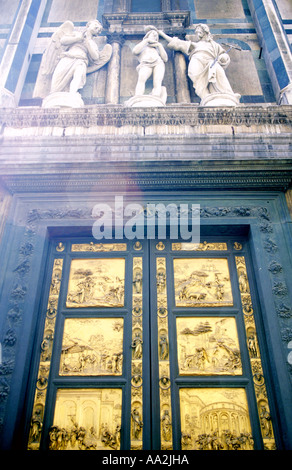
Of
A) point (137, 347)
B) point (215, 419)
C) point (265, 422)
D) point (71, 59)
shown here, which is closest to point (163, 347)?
point (137, 347)

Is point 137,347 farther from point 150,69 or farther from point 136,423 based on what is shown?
point 150,69

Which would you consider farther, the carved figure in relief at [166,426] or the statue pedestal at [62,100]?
the statue pedestal at [62,100]

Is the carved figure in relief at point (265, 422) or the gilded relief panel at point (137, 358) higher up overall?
the gilded relief panel at point (137, 358)

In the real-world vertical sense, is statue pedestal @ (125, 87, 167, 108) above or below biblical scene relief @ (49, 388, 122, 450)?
above

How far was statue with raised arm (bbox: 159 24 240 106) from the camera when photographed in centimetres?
663

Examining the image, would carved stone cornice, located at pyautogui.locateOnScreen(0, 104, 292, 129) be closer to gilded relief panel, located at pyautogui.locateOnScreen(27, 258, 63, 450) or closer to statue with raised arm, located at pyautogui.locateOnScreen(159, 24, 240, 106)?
statue with raised arm, located at pyautogui.locateOnScreen(159, 24, 240, 106)

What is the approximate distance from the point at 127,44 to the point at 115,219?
5215mm

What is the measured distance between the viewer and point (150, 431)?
4273 mm

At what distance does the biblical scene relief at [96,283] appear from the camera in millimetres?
5191

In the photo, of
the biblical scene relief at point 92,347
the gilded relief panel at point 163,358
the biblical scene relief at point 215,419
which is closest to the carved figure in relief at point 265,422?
the biblical scene relief at point 215,419

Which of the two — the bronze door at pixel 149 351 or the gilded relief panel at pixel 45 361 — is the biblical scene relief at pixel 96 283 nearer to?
the bronze door at pixel 149 351

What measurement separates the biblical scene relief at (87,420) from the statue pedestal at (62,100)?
4781mm

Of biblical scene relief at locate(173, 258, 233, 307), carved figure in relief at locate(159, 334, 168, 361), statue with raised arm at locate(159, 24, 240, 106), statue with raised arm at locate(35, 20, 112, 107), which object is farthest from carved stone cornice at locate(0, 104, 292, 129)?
carved figure in relief at locate(159, 334, 168, 361)

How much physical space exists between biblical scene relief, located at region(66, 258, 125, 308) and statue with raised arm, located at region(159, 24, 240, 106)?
11.6ft
